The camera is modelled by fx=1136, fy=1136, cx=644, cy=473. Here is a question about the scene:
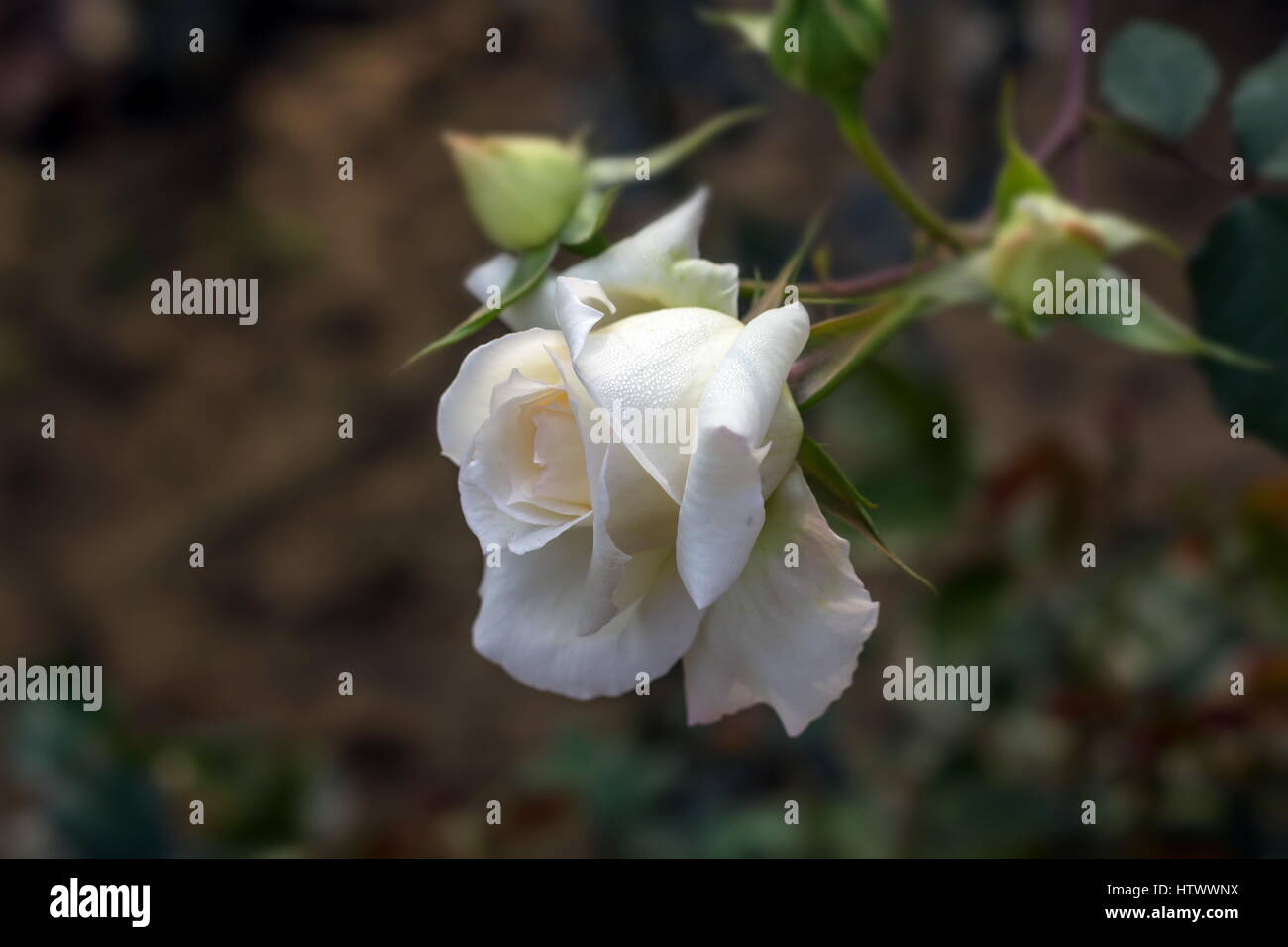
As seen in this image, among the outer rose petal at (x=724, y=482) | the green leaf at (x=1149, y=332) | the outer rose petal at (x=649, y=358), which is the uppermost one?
the green leaf at (x=1149, y=332)

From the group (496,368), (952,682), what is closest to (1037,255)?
(496,368)

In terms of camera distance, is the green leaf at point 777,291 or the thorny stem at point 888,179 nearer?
the green leaf at point 777,291

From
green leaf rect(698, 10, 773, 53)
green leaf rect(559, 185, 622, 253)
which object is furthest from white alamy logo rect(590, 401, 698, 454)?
green leaf rect(698, 10, 773, 53)

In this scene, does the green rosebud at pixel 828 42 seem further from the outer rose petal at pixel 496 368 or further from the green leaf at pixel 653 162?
the outer rose petal at pixel 496 368

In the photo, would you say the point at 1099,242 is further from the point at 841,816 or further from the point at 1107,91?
the point at 841,816
